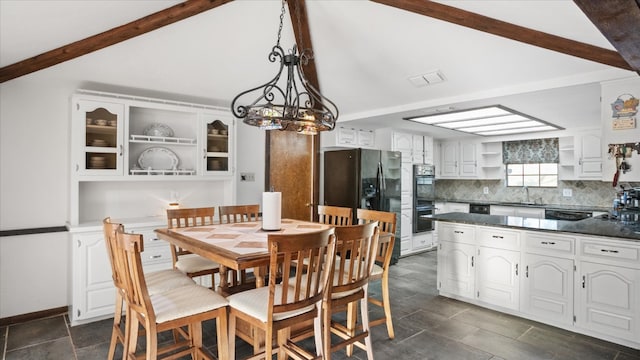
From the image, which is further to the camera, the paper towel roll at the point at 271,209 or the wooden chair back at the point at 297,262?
the paper towel roll at the point at 271,209

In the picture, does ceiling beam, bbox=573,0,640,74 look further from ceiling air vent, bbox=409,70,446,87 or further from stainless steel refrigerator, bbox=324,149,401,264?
stainless steel refrigerator, bbox=324,149,401,264

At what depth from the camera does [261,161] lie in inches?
191

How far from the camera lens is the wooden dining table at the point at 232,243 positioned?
1.97 m

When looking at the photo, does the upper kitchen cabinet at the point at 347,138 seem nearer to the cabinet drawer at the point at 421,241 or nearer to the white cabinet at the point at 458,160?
the cabinet drawer at the point at 421,241

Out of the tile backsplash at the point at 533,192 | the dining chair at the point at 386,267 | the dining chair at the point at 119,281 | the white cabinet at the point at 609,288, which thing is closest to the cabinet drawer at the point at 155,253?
the dining chair at the point at 119,281

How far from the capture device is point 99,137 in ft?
11.3

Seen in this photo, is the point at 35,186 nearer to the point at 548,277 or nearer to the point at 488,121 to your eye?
the point at 548,277

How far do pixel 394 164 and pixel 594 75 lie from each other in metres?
2.85

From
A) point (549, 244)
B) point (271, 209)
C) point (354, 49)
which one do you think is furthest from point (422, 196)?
point (271, 209)

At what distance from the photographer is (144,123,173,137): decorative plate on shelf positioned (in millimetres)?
3893

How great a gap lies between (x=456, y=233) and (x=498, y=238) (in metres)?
0.43

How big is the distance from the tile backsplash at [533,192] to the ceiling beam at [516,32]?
322 centimetres

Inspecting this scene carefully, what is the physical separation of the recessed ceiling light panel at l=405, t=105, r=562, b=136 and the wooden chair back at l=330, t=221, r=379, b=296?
253 centimetres

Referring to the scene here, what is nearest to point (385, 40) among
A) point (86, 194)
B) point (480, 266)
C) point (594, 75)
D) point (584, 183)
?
point (594, 75)
